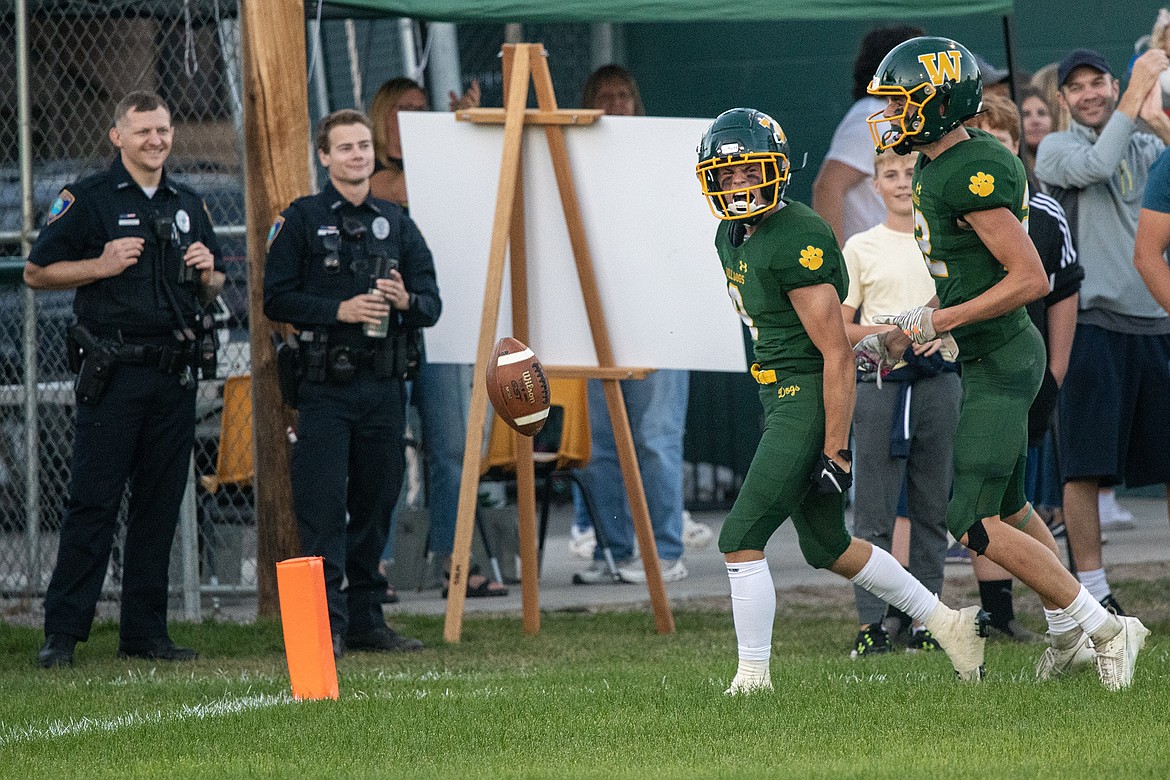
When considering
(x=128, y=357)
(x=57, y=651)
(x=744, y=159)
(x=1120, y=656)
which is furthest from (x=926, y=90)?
(x=57, y=651)

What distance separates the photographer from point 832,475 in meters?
5.72

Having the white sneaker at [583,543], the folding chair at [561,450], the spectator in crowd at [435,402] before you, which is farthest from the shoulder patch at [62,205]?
the white sneaker at [583,543]

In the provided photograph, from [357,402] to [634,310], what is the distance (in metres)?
1.37

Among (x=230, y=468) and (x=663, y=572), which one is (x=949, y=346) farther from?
(x=230, y=468)

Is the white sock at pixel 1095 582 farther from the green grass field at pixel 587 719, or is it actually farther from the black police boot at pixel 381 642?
the black police boot at pixel 381 642

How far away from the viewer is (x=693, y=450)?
43.1 feet

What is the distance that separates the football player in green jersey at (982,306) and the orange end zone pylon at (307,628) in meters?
2.14

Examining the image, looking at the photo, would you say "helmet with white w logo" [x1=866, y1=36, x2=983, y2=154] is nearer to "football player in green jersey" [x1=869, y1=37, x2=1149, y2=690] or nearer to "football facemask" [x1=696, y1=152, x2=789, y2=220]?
"football player in green jersey" [x1=869, y1=37, x2=1149, y2=690]

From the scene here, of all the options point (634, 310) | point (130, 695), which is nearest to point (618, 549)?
point (634, 310)

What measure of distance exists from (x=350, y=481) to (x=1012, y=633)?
117 inches

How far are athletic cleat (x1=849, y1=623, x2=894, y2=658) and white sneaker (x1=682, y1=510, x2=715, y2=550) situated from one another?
13.3 feet

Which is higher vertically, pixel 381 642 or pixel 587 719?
pixel 587 719

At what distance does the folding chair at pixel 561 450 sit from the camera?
9.22 m

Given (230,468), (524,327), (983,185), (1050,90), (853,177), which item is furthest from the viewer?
(1050,90)
